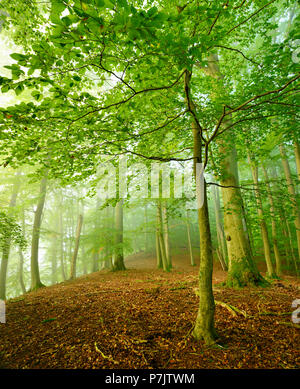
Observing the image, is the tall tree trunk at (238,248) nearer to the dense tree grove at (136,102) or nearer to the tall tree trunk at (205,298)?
the dense tree grove at (136,102)

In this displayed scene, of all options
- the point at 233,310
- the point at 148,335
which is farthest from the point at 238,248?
the point at 148,335

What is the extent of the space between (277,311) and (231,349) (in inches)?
72.8

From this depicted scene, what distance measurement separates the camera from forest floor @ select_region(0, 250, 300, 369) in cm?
239

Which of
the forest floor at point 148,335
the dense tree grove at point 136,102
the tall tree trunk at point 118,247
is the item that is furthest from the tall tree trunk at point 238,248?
the tall tree trunk at point 118,247

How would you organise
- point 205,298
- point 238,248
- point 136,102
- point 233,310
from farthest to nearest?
point 238,248 → point 233,310 → point 136,102 → point 205,298

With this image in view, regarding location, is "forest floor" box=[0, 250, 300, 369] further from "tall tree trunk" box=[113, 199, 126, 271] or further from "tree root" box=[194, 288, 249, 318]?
"tall tree trunk" box=[113, 199, 126, 271]

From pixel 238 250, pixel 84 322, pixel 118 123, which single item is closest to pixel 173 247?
pixel 238 250

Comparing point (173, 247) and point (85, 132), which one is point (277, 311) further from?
point (173, 247)

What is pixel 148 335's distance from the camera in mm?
2939

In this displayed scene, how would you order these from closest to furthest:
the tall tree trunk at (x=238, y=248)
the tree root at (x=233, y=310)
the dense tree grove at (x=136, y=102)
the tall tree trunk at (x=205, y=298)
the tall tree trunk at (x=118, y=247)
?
the dense tree grove at (x=136, y=102), the tall tree trunk at (x=205, y=298), the tree root at (x=233, y=310), the tall tree trunk at (x=238, y=248), the tall tree trunk at (x=118, y=247)

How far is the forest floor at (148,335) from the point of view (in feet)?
7.84

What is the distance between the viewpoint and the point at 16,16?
4277mm

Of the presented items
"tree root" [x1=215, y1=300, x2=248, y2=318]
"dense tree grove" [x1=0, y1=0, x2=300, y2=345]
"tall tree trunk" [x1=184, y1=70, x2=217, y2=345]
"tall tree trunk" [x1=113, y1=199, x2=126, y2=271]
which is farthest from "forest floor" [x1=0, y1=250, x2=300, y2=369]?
"tall tree trunk" [x1=113, y1=199, x2=126, y2=271]

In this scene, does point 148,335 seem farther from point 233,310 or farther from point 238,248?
point 238,248
